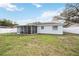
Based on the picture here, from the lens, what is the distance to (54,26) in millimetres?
5426

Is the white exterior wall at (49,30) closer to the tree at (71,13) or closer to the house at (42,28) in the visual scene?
the house at (42,28)

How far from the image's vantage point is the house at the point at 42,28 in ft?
17.8

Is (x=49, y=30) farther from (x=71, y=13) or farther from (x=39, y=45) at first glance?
(x=71, y=13)

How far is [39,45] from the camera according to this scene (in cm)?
541

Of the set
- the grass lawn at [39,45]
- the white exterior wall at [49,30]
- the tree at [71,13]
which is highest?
the tree at [71,13]

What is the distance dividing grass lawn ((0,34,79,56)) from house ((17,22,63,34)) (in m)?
0.09

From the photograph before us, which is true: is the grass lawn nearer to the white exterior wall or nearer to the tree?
the white exterior wall

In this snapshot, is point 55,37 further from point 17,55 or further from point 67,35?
point 17,55

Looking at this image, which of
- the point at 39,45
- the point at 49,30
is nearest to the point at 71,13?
the point at 49,30

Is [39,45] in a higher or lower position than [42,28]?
Result: lower

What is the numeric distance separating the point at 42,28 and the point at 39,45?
1.00ft

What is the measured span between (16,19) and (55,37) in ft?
2.46

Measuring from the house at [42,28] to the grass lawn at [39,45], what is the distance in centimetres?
9

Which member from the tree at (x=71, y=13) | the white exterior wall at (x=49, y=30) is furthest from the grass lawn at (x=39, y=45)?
the tree at (x=71, y=13)
